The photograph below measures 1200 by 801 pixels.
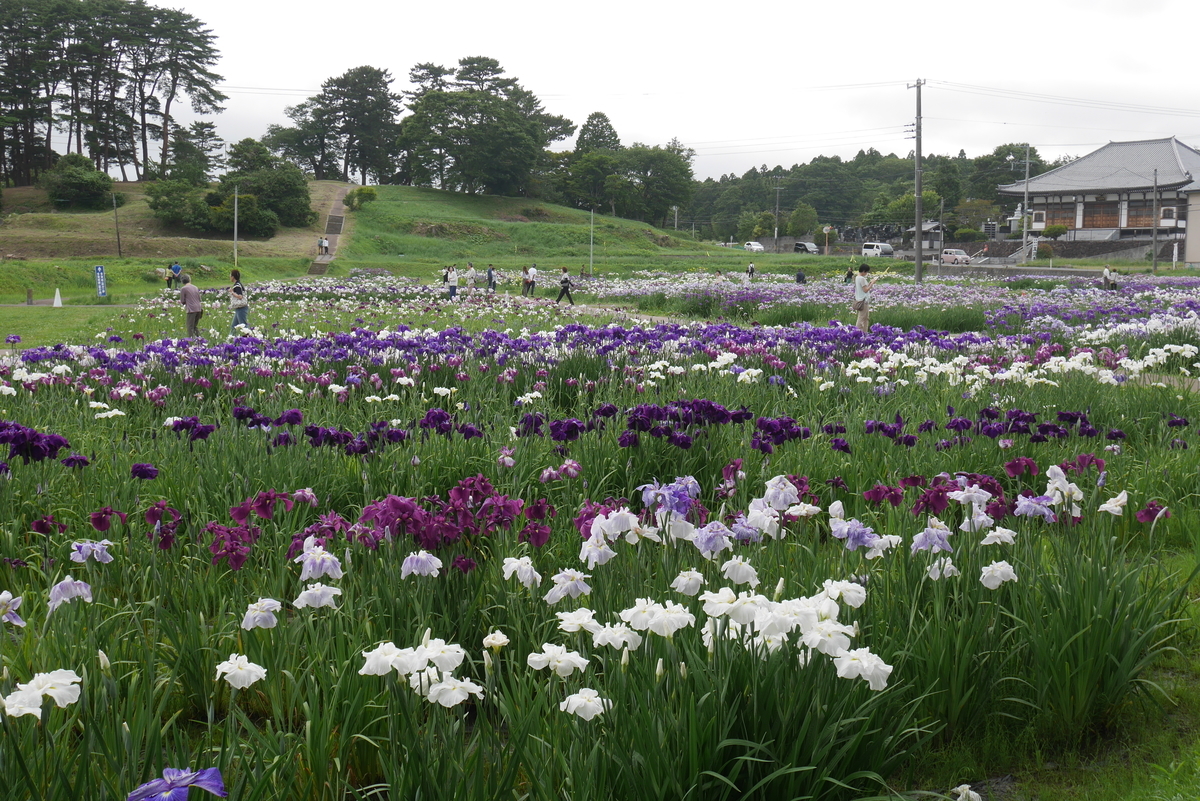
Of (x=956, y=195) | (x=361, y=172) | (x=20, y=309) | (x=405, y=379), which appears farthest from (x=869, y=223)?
(x=405, y=379)

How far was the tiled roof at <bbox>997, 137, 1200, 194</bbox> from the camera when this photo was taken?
6050 centimetres

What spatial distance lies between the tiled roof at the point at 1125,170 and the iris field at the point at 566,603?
67.1 metres

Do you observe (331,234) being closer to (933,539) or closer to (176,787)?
(933,539)

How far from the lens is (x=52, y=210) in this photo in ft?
180

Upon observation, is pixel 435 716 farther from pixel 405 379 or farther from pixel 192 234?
pixel 192 234

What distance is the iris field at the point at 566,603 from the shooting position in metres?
1.98

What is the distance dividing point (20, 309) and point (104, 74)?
52.3 meters

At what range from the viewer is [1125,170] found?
63125mm

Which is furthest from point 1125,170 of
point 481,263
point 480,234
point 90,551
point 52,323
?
point 90,551

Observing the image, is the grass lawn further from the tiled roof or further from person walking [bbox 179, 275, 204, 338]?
the tiled roof

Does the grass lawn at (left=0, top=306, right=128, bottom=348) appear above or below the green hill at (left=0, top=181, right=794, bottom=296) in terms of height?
below

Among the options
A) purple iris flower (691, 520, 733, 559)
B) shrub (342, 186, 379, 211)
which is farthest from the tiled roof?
purple iris flower (691, 520, 733, 559)

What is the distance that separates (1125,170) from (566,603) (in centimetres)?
7459

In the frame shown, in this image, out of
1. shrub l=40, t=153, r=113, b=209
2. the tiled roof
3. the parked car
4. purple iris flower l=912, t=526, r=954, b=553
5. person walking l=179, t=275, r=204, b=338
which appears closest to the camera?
purple iris flower l=912, t=526, r=954, b=553
